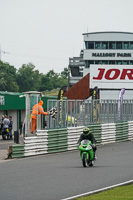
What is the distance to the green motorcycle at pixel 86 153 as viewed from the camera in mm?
14914

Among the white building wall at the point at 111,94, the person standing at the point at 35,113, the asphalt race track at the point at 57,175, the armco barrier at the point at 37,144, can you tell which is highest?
the white building wall at the point at 111,94

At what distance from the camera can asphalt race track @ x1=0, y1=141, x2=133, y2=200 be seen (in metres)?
9.84

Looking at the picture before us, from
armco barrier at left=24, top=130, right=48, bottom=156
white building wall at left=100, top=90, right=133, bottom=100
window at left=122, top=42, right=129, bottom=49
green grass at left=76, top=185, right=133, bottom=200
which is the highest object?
window at left=122, top=42, right=129, bottom=49

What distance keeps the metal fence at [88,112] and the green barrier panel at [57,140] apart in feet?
1.15

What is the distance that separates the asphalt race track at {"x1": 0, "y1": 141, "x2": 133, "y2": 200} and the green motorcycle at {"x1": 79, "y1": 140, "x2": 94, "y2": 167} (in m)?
0.26

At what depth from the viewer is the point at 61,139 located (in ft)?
69.3

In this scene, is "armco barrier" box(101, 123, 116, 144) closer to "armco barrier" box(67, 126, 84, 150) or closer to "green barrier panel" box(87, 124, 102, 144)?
"green barrier panel" box(87, 124, 102, 144)

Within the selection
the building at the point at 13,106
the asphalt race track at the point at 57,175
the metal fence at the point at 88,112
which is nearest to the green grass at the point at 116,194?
the asphalt race track at the point at 57,175

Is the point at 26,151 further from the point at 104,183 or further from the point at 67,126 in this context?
the point at 104,183

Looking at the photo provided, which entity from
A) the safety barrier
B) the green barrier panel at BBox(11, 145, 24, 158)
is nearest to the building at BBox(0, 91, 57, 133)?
the safety barrier

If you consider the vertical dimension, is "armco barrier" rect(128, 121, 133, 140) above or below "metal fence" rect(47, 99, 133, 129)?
below

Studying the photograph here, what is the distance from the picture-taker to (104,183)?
11117mm

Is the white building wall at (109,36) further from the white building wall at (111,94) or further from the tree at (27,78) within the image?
the tree at (27,78)

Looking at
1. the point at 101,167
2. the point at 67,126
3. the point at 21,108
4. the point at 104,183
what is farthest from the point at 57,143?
the point at 21,108
